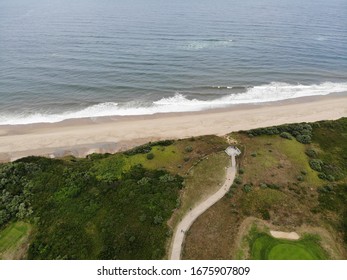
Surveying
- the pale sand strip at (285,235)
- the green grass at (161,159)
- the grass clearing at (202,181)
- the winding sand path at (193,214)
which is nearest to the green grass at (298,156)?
the pale sand strip at (285,235)

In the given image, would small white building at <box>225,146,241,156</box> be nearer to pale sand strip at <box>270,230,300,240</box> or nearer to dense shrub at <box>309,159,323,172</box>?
dense shrub at <box>309,159,323,172</box>

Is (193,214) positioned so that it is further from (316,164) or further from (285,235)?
(316,164)

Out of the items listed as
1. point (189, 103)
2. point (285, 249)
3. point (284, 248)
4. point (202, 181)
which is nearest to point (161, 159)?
point (202, 181)

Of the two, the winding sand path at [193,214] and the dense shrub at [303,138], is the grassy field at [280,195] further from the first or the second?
the winding sand path at [193,214]

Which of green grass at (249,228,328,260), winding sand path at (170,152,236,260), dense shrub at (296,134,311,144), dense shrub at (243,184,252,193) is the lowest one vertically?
green grass at (249,228,328,260)

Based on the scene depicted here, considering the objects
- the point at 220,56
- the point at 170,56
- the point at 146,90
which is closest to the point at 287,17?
the point at 220,56

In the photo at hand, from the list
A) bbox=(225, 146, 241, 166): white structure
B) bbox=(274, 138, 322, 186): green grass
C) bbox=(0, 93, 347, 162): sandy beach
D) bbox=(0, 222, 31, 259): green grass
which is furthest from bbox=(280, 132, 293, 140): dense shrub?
bbox=(0, 222, 31, 259): green grass
